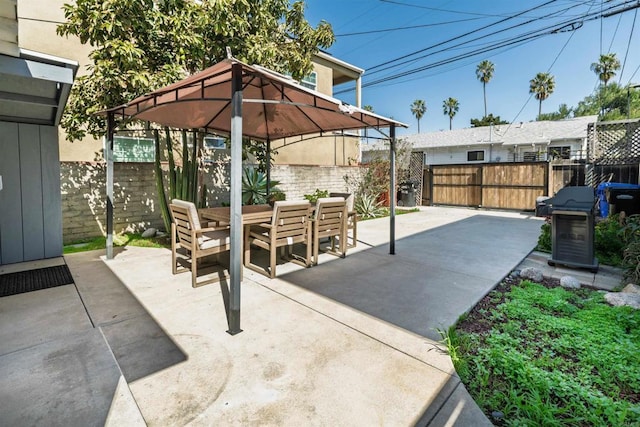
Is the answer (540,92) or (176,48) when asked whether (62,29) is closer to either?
(176,48)

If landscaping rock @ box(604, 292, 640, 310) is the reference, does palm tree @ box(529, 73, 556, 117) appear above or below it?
above

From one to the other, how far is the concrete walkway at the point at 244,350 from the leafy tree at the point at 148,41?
9.36ft

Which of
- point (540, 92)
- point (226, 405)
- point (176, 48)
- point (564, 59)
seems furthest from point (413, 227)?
point (540, 92)

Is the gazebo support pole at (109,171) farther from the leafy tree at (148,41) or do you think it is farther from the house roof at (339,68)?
the house roof at (339,68)

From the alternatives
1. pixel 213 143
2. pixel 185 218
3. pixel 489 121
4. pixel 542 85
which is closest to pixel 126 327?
pixel 185 218

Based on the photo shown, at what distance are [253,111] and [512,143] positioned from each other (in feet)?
68.6

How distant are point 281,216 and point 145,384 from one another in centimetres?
259

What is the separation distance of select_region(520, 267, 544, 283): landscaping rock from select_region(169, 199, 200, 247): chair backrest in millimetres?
4343

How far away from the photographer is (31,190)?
4969 mm

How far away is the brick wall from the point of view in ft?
20.5

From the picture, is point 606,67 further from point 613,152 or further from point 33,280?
point 33,280

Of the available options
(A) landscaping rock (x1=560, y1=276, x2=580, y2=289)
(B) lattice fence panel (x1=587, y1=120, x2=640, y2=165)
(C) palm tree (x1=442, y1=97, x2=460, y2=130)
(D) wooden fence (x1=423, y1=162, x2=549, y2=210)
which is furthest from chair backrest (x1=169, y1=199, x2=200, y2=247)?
(C) palm tree (x1=442, y1=97, x2=460, y2=130)

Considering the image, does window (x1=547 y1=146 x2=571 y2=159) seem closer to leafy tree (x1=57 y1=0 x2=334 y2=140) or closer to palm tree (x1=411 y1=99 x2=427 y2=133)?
leafy tree (x1=57 y1=0 x2=334 y2=140)

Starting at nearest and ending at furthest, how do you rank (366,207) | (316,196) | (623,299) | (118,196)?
(623,299)
(118,196)
(316,196)
(366,207)
